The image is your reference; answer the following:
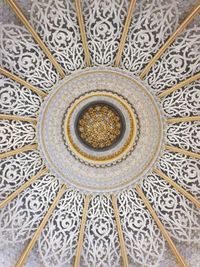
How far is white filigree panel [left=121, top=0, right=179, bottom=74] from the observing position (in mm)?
9695

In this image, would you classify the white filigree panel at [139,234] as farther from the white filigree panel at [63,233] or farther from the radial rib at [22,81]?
the radial rib at [22,81]

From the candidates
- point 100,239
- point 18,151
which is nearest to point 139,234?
point 100,239

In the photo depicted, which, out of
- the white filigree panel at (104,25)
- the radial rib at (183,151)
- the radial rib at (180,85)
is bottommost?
the radial rib at (183,151)

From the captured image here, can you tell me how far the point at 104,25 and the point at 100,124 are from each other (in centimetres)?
230

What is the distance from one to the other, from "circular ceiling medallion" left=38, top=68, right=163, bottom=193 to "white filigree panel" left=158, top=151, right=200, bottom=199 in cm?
35

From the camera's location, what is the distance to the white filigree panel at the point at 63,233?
1090 centimetres

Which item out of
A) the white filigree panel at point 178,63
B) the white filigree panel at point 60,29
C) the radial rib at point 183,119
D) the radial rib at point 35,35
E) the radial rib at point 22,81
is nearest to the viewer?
the radial rib at point 35,35

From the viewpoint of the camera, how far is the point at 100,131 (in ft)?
36.9

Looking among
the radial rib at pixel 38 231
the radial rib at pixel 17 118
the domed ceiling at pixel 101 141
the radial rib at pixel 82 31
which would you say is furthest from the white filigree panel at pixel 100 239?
Answer: the radial rib at pixel 82 31

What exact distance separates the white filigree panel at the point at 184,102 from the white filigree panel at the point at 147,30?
922mm

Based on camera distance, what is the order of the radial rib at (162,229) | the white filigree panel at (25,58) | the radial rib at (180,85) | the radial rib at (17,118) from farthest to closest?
the radial rib at (162,229)
the radial rib at (17,118)
the radial rib at (180,85)
the white filigree panel at (25,58)

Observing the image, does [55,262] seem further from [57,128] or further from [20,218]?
[57,128]

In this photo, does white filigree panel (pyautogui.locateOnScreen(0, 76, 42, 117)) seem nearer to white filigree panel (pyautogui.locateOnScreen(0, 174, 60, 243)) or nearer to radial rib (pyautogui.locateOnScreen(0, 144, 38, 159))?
radial rib (pyautogui.locateOnScreen(0, 144, 38, 159))

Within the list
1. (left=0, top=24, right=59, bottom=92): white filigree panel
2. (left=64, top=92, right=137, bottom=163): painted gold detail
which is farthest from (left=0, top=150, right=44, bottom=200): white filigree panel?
(left=0, top=24, right=59, bottom=92): white filigree panel
